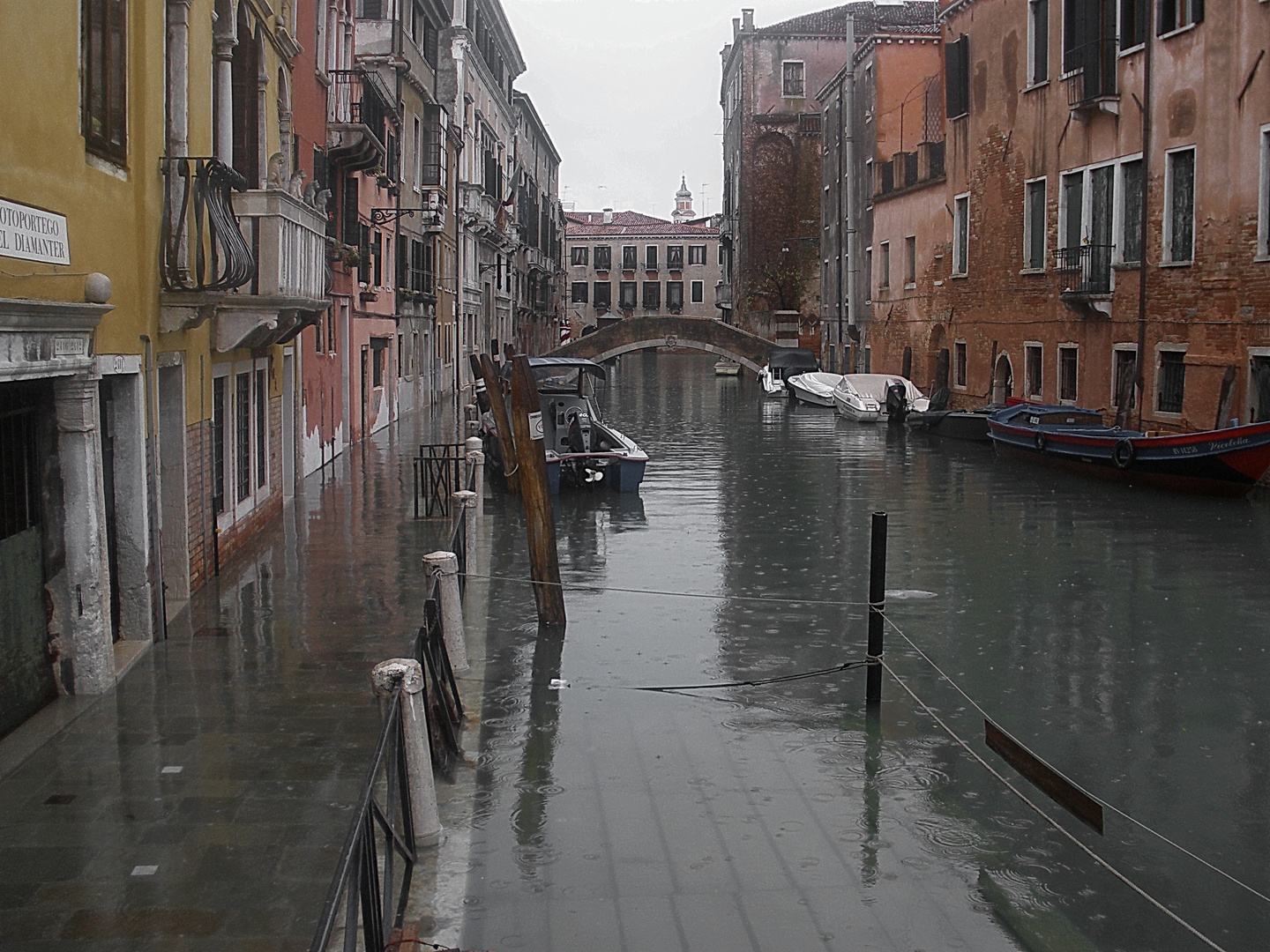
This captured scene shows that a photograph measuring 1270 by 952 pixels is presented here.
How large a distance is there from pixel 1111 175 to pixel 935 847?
63.8ft

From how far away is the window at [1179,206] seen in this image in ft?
66.3

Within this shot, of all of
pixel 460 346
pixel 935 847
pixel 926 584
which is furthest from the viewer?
pixel 460 346

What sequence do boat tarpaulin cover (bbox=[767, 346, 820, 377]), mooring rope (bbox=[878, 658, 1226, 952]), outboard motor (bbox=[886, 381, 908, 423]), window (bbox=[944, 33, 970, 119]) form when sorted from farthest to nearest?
boat tarpaulin cover (bbox=[767, 346, 820, 377]) < outboard motor (bbox=[886, 381, 908, 423]) < window (bbox=[944, 33, 970, 119]) < mooring rope (bbox=[878, 658, 1226, 952])

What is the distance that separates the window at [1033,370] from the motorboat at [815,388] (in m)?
10.9

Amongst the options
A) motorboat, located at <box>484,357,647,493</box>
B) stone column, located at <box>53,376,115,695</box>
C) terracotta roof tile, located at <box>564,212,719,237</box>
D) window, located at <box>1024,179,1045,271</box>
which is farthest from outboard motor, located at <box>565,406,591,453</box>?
terracotta roof tile, located at <box>564,212,719,237</box>

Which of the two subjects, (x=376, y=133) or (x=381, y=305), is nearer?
(x=376, y=133)

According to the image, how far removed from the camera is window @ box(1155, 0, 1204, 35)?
19609 mm

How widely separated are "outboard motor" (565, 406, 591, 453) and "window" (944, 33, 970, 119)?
49.3 ft

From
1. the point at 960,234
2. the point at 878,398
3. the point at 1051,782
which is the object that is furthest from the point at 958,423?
the point at 1051,782

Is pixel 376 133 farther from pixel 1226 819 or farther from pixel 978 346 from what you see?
pixel 1226 819

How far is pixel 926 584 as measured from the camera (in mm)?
12383

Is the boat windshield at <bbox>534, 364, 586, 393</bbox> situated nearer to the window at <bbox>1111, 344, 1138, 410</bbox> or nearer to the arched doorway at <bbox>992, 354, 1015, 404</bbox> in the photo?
the window at <bbox>1111, 344, 1138, 410</bbox>

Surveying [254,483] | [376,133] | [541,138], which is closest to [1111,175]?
[376,133]

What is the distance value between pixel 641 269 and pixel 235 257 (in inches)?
3032
